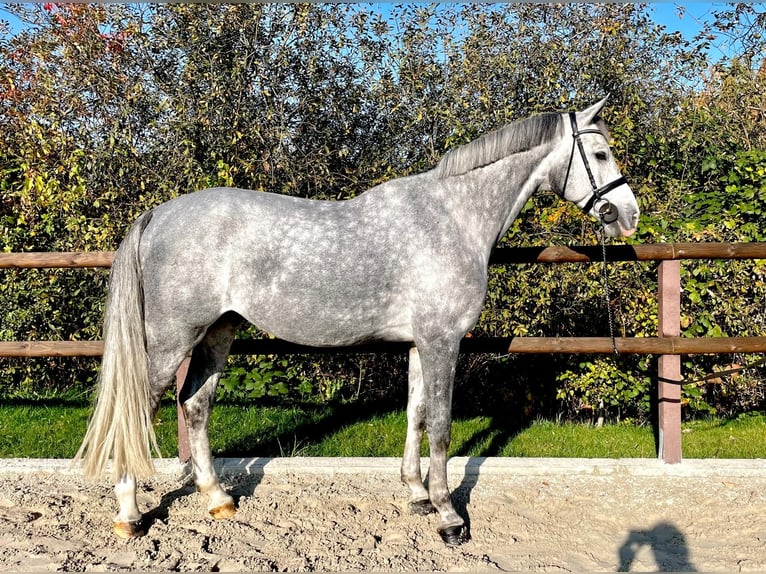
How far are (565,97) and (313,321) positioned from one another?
366 cm

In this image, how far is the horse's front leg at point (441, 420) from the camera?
3.26m

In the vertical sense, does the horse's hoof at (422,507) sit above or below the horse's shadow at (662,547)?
above

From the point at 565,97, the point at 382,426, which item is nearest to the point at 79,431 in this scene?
the point at 382,426

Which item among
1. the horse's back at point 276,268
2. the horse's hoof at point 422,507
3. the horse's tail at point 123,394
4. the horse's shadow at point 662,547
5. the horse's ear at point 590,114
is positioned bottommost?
the horse's shadow at point 662,547

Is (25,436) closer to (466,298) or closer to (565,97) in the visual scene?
(466,298)

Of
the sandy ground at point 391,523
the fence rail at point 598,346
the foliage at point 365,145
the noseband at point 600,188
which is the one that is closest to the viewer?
the sandy ground at point 391,523

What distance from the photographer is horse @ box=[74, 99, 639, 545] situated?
3.22 meters

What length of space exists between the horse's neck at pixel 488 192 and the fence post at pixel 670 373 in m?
1.44

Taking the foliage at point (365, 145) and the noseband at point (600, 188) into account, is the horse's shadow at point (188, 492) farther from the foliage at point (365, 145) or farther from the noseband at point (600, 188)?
the noseband at point (600, 188)

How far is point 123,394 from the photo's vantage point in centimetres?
319

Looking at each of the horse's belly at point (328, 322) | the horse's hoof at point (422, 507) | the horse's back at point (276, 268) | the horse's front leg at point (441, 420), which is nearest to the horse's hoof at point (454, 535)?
the horse's front leg at point (441, 420)

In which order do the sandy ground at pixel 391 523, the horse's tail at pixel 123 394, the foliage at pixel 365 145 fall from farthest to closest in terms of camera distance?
the foliage at pixel 365 145 < the horse's tail at pixel 123 394 < the sandy ground at pixel 391 523

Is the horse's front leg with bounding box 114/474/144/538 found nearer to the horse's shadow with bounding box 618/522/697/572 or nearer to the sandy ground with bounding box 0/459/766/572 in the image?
the sandy ground with bounding box 0/459/766/572

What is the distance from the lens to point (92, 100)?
5629 mm
